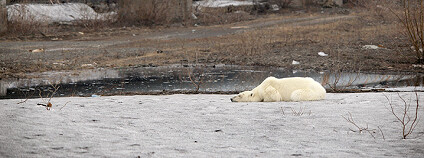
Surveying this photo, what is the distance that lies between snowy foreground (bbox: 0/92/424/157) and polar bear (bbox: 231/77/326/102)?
24 cm

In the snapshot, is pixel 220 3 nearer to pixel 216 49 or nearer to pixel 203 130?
pixel 216 49

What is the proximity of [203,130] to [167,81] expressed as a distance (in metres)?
5.50

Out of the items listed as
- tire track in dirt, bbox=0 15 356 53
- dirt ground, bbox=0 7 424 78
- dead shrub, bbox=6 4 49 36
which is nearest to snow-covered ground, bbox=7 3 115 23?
dead shrub, bbox=6 4 49 36

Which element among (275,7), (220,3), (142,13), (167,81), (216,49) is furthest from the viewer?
(275,7)

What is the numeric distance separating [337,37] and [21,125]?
13435 millimetres

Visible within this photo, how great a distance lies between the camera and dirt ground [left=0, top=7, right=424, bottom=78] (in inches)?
483

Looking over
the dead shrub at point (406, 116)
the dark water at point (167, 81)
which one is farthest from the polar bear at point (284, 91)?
the dark water at point (167, 81)

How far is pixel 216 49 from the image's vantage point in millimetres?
15125

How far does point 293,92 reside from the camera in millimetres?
7004

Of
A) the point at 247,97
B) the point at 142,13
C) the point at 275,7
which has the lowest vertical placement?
the point at 275,7

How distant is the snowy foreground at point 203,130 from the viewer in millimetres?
4273

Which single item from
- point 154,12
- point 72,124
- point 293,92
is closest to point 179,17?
point 154,12

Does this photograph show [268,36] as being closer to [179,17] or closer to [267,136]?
[179,17]

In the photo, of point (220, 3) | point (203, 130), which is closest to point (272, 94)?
point (203, 130)
